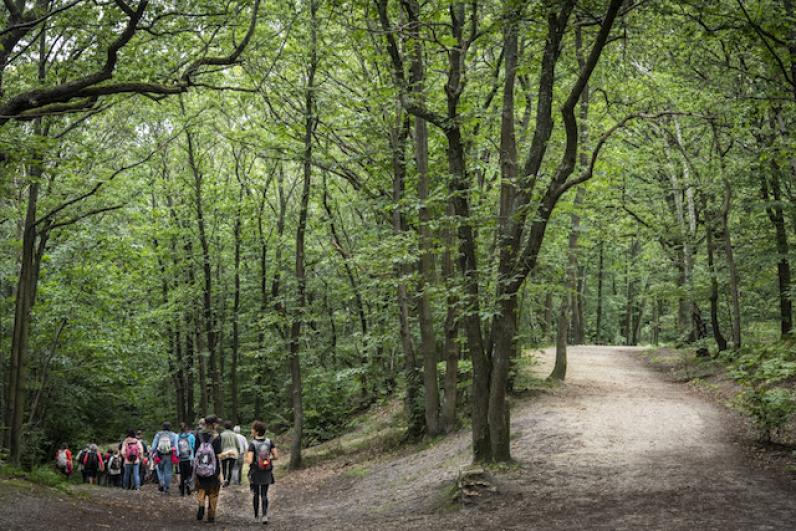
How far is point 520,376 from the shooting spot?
18.1 meters

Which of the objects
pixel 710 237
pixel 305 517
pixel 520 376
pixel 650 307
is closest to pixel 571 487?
pixel 305 517

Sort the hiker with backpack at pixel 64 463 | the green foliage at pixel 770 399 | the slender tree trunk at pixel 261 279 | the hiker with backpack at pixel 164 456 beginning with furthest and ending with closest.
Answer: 1. the slender tree trunk at pixel 261 279
2. the hiker with backpack at pixel 64 463
3. the hiker with backpack at pixel 164 456
4. the green foliage at pixel 770 399

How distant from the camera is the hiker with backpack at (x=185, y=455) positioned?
14547mm

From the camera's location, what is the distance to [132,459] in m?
15.9

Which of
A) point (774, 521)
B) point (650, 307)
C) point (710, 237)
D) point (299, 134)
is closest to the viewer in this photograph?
point (774, 521)

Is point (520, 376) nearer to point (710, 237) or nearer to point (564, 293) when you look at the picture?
point (564, 293)

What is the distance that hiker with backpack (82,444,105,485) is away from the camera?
57.3ft

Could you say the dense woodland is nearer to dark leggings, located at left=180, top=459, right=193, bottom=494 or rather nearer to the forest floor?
the forest floor

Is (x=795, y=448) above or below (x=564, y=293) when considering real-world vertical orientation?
below

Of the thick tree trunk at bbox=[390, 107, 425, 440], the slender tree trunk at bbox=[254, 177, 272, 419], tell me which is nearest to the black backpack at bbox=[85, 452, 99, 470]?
the slender tree trunk at bbox=[254, 177, 272, 419]

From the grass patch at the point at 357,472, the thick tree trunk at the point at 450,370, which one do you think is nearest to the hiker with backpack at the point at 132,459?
the grass patch at the point at 357,472

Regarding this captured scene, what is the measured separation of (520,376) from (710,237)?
7.93 meters

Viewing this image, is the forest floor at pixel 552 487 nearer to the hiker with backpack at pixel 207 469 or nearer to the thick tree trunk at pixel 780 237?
the hiker with backpack at pixel 207 469

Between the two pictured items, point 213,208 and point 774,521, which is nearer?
point 774,521
